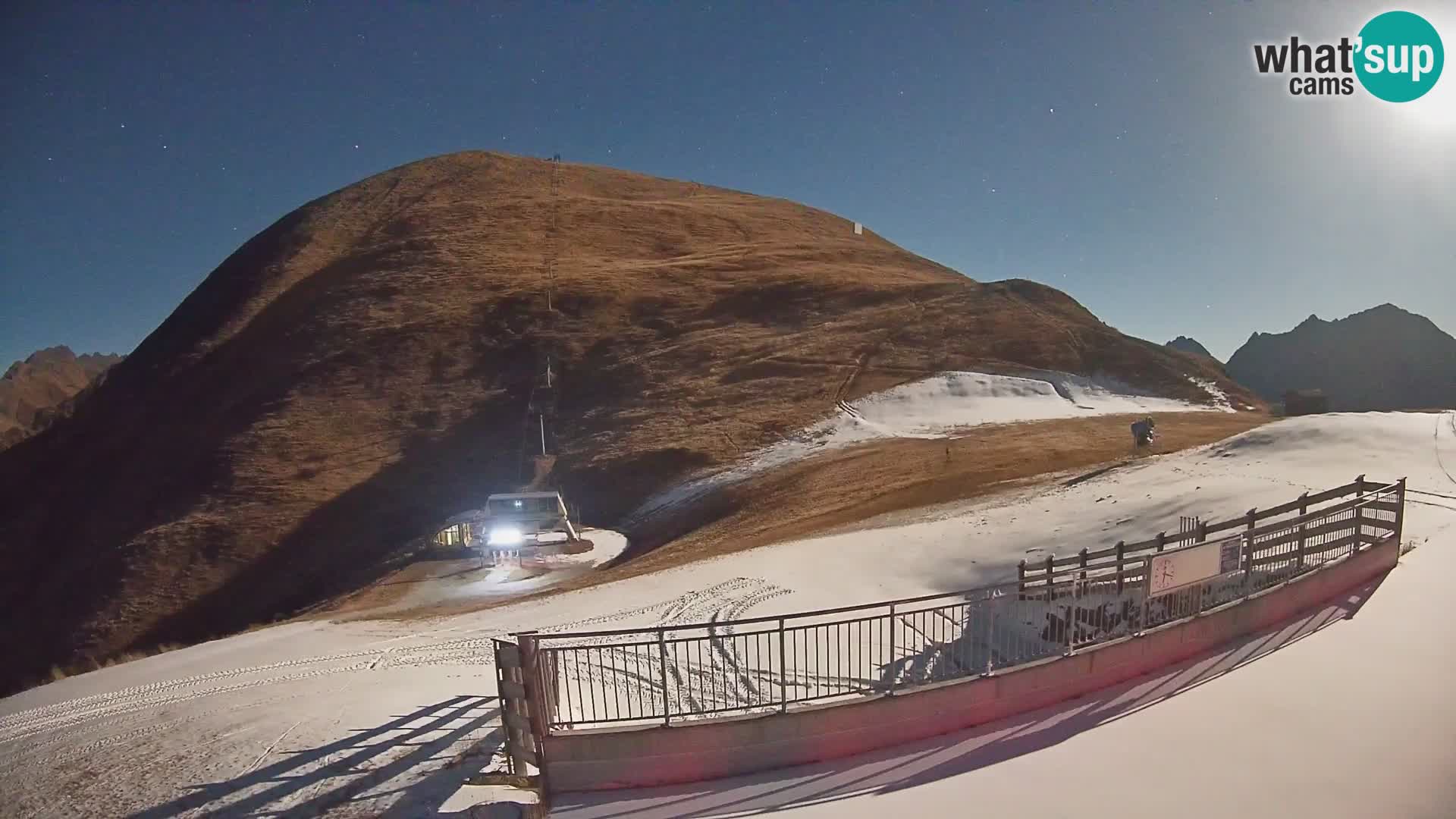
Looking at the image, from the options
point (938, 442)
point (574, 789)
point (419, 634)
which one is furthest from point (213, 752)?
point (938, 442)

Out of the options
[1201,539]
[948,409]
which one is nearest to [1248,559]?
[1201,539]

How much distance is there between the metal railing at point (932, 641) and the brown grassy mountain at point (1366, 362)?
236 ft

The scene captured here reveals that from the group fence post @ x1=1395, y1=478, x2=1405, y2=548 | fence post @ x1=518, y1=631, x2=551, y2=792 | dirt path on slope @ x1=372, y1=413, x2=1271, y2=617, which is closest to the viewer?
fence post @ x1=518, y1=631, x2=551, y2=792

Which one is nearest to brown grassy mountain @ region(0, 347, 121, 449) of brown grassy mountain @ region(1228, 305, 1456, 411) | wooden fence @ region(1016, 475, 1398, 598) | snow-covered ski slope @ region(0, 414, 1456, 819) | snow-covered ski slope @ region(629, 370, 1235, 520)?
snow-covered ski slope @ region(629, 370, 1235, 520)

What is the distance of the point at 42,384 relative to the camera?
120 meters

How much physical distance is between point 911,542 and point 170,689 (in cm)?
1269

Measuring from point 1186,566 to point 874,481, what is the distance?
57.7ft

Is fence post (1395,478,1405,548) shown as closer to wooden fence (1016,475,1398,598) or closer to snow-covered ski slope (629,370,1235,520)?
wooden fence (1016,475,1398,598)

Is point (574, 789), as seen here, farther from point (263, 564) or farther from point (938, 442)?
point (263, 564)

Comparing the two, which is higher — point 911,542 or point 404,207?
point 404,207

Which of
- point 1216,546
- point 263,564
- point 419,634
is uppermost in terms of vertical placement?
point 1216,546

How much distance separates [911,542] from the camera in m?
15.2

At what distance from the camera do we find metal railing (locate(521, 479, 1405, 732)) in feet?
23.2

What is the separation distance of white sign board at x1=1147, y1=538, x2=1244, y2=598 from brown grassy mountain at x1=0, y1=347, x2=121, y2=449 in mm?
89977
